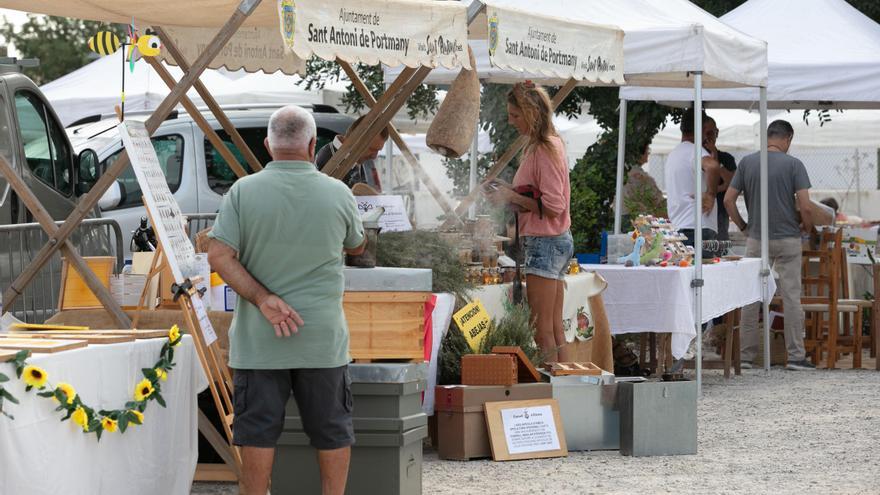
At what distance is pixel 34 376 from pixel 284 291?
89 centimetres

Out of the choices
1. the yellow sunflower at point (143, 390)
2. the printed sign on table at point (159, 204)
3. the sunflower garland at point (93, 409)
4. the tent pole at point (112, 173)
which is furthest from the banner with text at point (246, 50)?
the yellow sunflower at point (143, 390)

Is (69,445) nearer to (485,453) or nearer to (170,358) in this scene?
(170,358)

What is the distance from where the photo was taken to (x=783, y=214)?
11.5m

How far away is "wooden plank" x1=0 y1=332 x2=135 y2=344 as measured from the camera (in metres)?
5.05

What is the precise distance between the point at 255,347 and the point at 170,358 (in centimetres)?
76

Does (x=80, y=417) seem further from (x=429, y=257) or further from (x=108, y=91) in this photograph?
(x=108, y=91)

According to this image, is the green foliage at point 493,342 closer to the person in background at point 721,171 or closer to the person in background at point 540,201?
the person in background at point 540,201

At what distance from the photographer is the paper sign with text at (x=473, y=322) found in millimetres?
7227

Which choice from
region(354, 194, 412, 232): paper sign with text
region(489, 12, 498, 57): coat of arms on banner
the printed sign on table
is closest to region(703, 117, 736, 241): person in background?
region(489, 12, 498, 57): coat of arms on banner

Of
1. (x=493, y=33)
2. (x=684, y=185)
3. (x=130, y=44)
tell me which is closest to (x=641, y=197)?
(x=684, y=185)

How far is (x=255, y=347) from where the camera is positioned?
15.8 feet

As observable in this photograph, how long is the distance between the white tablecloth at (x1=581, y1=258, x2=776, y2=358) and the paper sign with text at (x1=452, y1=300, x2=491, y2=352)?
203 cm

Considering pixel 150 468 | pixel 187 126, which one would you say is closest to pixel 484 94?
pixel 187 126

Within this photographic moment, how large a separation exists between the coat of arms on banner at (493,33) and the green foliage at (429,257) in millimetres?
1051
